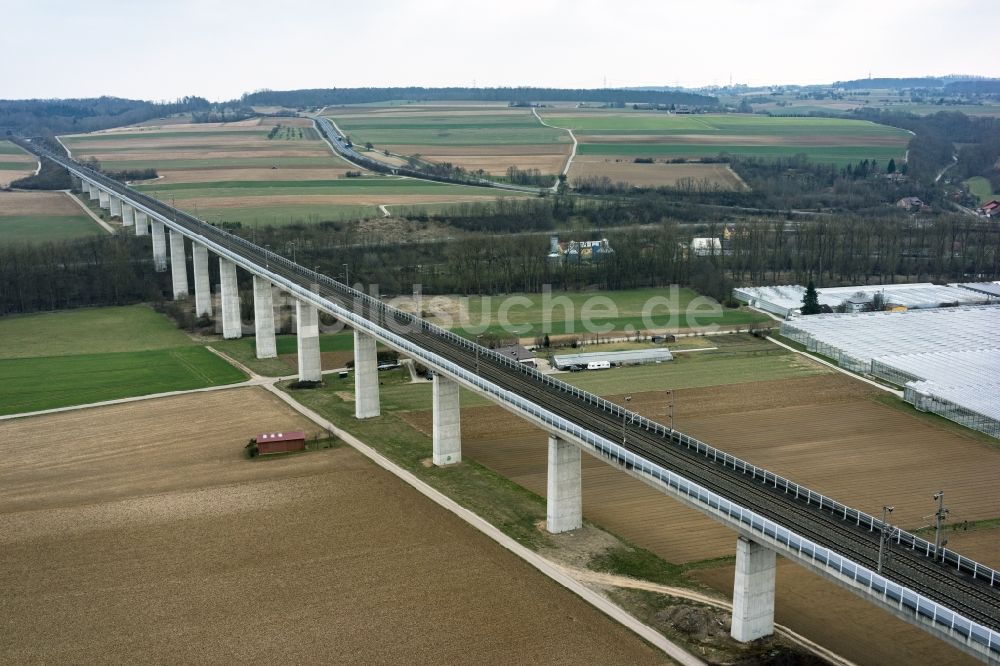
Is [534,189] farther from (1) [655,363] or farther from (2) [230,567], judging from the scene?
(2) [230,567]

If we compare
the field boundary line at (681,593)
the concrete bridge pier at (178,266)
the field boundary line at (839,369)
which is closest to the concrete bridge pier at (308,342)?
the concrete bridge pier at (178,266)

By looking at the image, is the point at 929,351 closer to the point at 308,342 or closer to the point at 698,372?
the point at 698,372

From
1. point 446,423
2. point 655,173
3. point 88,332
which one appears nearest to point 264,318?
point 88,332

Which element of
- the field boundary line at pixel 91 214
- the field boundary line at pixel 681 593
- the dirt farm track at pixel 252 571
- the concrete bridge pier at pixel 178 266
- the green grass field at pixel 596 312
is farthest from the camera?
the field boundary line at pixel 91 214

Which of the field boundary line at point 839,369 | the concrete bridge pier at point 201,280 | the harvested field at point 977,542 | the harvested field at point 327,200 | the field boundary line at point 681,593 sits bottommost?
the field boundary line at point 681,593

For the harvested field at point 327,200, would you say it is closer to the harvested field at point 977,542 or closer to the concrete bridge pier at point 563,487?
the concrete bridge pier at point 563,487

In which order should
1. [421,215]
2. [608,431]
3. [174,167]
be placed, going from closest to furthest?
[608,431] → [421,215] → [174,167]

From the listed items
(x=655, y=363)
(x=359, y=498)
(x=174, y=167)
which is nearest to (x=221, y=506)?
(x=359, y=498)
